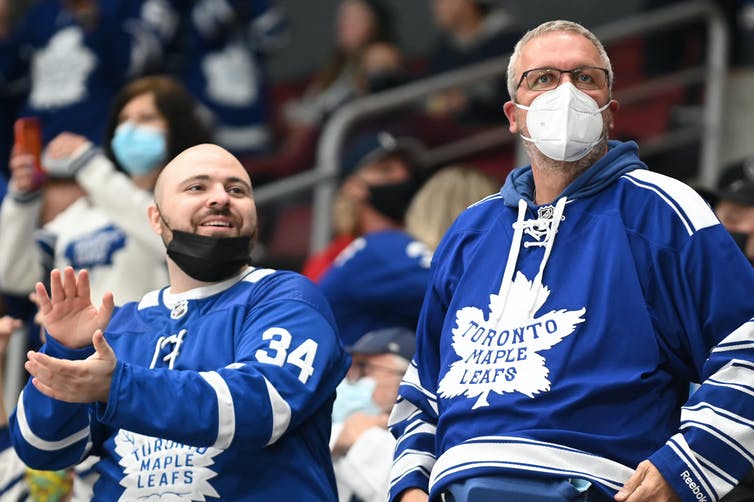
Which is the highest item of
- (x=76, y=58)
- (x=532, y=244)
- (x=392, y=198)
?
(x=532, y=244)

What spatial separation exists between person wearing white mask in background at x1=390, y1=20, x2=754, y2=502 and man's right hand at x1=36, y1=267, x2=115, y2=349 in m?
0.74

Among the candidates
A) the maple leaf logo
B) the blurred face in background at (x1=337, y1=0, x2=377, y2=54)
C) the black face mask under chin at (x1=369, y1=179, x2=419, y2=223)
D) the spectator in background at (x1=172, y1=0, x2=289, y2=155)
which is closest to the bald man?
the maple leaf logo

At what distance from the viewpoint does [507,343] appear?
3088 mm

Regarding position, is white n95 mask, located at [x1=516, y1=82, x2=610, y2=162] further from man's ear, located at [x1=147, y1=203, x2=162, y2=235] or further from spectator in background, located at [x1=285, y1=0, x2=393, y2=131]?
spectator in background, located at [x1=285, y1=0, x2=393, y2=131]

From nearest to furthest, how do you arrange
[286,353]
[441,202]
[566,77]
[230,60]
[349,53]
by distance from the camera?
[566,77] → [286,353] → [441,202] → [349,53] → [230,60]

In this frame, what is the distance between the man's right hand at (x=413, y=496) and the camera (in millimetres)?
3202

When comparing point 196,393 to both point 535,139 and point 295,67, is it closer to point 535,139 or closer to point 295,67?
point 535,139

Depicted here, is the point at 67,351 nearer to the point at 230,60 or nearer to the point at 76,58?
the point at 76,58

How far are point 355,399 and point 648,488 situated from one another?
5.69 feet

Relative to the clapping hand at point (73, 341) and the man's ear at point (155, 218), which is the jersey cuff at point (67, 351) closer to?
the clapping hand at point (73, 341)

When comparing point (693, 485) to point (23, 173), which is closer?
point (693, 485)

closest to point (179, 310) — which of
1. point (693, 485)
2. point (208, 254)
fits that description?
point (208, 254)

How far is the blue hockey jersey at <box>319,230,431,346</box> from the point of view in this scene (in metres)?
5.05

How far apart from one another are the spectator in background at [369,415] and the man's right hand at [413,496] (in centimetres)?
77
